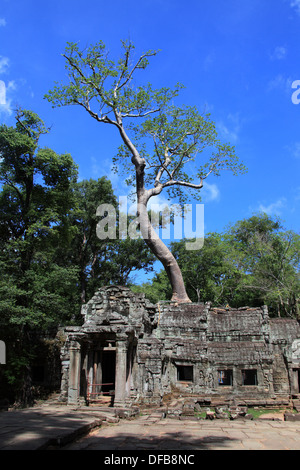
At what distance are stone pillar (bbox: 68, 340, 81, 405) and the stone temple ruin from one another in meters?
0.03

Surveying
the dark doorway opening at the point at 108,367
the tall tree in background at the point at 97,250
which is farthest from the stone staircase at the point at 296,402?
the tall tree in background at the point at 97,250

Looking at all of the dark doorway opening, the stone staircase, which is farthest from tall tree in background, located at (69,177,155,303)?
the stone staircase

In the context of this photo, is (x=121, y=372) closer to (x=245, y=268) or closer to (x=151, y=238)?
(x=151, y=238)

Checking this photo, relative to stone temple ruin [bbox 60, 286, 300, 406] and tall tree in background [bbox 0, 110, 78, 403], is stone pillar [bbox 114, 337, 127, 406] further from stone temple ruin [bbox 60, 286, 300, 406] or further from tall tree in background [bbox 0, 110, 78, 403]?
tall tree in background [bbox 0, 110, 78, 403]

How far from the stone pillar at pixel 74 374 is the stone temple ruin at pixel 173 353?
32mm

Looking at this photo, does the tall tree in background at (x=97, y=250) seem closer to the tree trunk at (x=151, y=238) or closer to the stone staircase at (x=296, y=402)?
the tree trunk at (x=151, y=238)

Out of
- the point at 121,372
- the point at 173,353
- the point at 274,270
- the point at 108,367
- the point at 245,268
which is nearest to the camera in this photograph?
the point at 121,372

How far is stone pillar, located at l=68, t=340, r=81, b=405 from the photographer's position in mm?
12250

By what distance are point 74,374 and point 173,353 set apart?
4.83 meters

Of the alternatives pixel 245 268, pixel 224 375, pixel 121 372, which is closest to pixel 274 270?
pixel 245 268

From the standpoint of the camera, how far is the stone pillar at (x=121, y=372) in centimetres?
1137

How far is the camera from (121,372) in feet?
38.5
